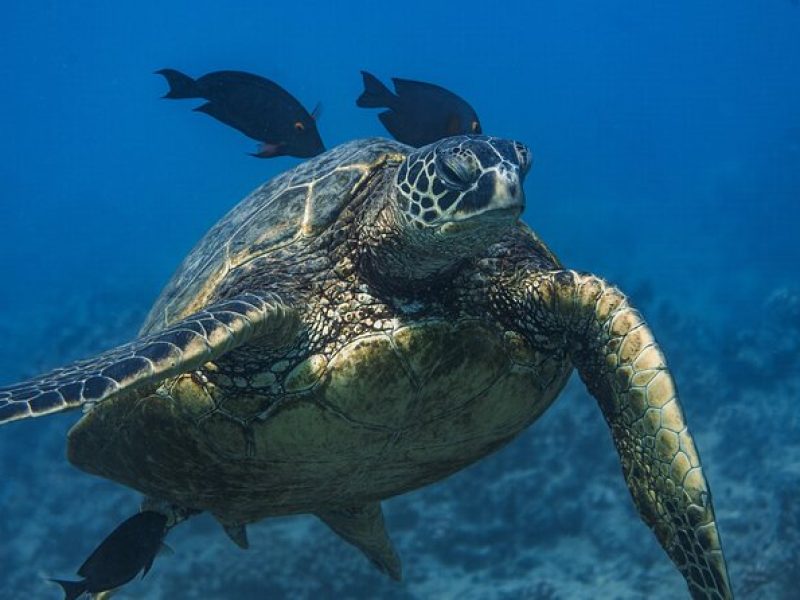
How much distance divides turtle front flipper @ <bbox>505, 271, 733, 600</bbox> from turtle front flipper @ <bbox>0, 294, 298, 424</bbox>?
1.32 meters

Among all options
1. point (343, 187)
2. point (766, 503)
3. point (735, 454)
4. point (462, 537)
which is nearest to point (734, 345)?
point (735, 454)

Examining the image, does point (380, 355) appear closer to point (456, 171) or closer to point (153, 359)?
point (456, 171)

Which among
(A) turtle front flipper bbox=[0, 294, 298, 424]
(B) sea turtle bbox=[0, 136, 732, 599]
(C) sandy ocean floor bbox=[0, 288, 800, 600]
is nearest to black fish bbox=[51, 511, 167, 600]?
(B) sea turtle bbox=[0, 136, 732, 599]

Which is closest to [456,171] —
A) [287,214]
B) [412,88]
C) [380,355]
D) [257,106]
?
[380,355]

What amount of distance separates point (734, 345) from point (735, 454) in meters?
4.97

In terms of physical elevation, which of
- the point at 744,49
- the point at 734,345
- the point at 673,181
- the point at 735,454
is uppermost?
the point at 744,49

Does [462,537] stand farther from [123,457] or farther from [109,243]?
[109,243]

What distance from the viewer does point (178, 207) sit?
97.4m

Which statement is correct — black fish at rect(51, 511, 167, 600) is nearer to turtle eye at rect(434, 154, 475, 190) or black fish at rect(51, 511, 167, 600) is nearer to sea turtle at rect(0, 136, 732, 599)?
sea turtle at rect(0, 136, 732, 599)

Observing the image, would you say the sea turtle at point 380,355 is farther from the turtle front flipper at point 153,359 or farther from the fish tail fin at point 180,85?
the fish tail fin at point 180,85

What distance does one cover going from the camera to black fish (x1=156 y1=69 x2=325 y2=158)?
5.37m

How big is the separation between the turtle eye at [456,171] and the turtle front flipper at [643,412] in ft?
2.58

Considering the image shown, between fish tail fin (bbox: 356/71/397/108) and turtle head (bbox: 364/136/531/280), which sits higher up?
fish tail fin (bbox: 356/71/397/108)

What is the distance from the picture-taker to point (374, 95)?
5398 mm
